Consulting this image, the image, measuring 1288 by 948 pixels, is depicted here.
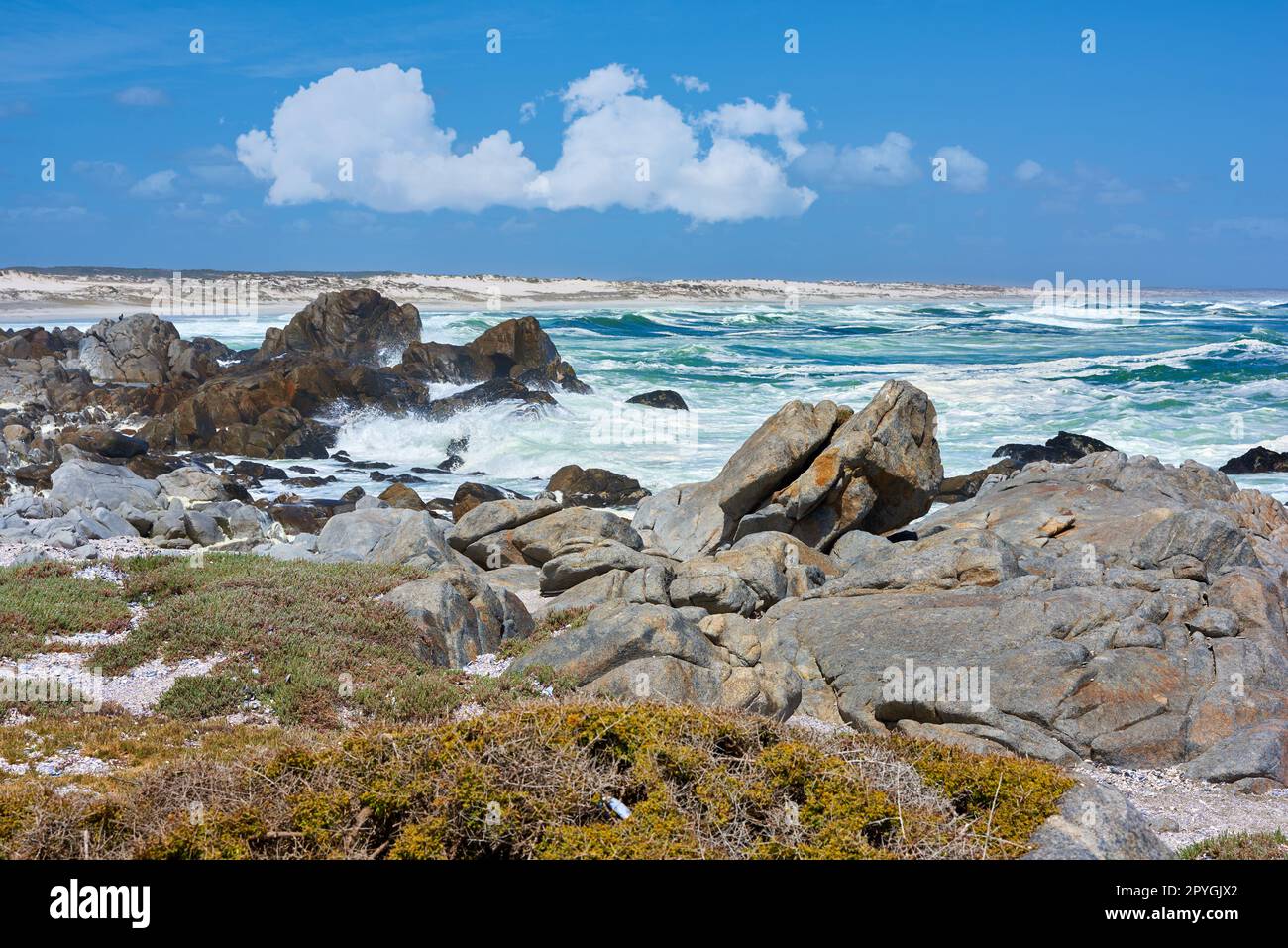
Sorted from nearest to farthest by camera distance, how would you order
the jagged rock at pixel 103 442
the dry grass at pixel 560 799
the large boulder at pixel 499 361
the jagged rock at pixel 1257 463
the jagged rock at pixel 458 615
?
the dry grass at pixel 560 799 < the jagged rock at pixel 458 615 < the jagged rock at pixel 1257 463 < the jagged rock at pixel 103 442 < the large boulder at pixel 499 361

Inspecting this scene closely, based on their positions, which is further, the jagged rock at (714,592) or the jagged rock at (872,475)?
the jagged rock at (872,475)

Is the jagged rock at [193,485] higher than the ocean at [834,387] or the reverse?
the reverse

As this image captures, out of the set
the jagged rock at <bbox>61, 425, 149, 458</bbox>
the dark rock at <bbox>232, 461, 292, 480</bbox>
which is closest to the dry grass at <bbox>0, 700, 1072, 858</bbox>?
the dark rock at <bbox>232, 461, 292, 480</bbox>

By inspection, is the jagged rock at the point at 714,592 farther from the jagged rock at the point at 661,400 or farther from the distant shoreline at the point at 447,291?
the distant shoreline at the point at 447,291

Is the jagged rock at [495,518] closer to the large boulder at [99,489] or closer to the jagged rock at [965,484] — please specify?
the large boulder at [99,489]

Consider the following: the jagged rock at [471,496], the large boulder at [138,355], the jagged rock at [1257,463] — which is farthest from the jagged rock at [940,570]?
the large boulder at [138,355]

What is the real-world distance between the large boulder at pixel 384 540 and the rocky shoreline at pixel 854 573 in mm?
77

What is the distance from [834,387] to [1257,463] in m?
24.9

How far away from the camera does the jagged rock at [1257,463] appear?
3124 cm

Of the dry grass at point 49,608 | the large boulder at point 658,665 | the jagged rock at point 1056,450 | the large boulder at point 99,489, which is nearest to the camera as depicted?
the large boulder at point 658,665

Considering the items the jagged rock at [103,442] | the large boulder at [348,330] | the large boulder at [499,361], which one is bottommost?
the jagged rock at [103,442]
